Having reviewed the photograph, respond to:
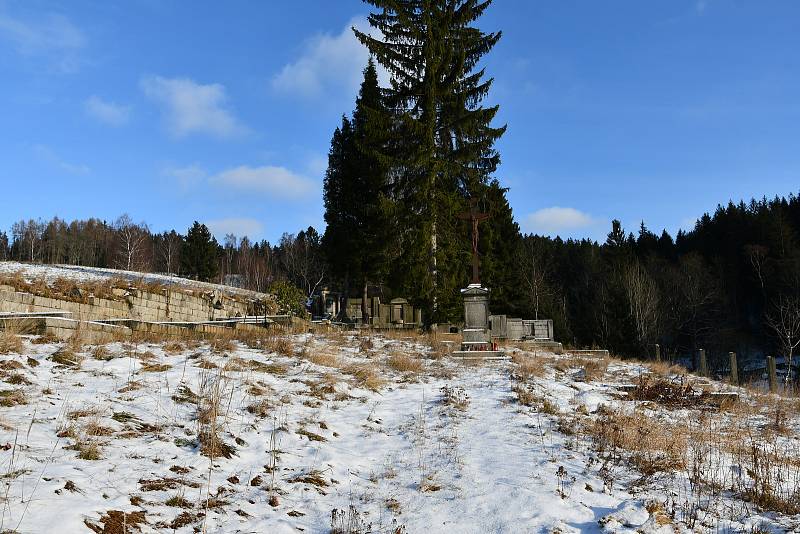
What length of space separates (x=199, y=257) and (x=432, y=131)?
39.4 m

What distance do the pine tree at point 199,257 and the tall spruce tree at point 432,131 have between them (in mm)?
36622

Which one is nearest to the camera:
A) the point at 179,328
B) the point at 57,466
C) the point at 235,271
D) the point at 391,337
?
the point at 57,466

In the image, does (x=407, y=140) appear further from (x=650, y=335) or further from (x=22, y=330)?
(x=650, y=335)

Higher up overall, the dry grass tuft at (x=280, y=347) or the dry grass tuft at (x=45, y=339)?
the dry grass tuft at (x=45, y=339)

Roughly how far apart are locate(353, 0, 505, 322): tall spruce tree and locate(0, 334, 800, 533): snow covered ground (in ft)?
36.3

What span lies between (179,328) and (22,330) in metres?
3.88

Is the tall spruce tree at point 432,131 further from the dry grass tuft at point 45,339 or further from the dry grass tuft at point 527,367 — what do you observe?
the dry grass tuft at point 45,339

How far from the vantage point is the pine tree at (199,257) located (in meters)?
52.7

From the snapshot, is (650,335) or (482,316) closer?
(482,316)

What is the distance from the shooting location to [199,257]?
52.9 meters

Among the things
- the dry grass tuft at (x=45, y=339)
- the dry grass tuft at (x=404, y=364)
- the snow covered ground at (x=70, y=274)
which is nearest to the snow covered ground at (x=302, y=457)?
the dry grass tuft at (x=45, y=339)

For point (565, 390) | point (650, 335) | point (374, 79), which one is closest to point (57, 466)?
point (565, 390)

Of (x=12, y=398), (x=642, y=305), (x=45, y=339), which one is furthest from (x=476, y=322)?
(x=642, y=305)

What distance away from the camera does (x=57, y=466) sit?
4457 millimetres
